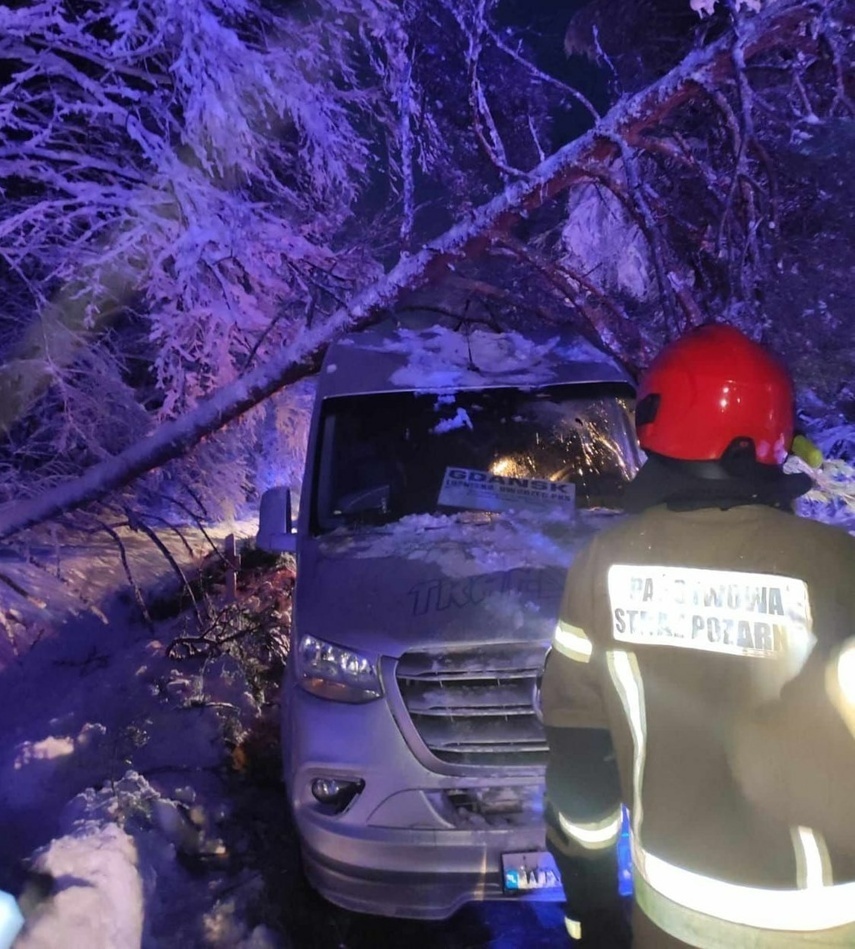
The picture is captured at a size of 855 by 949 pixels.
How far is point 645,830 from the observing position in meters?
1.63

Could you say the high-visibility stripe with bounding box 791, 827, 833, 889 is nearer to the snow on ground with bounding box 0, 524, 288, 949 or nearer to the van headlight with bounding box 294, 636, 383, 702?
the van headlight with bounding box 294, 636, 383, 702

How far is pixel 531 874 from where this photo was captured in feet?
8.86

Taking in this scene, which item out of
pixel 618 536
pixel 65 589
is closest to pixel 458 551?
pixel 618 536

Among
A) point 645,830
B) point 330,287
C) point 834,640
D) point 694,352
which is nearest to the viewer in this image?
point 834,640

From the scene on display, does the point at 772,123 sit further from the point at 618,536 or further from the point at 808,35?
the point at 618,536

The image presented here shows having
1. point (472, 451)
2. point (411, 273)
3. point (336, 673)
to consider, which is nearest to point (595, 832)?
point (336, 673)

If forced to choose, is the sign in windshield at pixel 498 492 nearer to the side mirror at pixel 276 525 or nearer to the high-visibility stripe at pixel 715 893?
the side mirror at pixel 276 525

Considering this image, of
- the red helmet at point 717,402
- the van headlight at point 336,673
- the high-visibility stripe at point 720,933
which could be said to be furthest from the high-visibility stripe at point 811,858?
the van headlight at point 336,673

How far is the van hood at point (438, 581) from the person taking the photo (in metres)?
2.95

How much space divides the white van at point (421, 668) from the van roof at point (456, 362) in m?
0.43

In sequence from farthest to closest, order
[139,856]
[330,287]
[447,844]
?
[330,287] < [139,856] < [447,844]

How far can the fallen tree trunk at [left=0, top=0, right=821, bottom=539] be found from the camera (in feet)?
17.1

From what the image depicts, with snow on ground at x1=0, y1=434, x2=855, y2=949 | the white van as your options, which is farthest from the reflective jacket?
snow on ground at x1=0, y1=434, x2=855, y2=949

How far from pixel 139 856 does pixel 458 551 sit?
183cm
